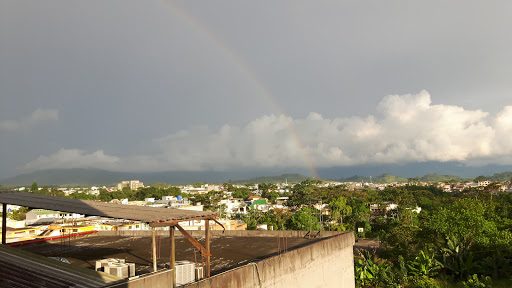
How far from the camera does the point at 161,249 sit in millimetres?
15469

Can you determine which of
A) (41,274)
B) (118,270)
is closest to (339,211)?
(118,270)

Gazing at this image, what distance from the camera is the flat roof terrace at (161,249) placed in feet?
41.1

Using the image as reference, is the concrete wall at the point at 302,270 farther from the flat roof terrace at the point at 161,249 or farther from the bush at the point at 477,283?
the bush at the point at 477,283

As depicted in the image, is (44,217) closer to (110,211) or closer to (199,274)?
(110,211)

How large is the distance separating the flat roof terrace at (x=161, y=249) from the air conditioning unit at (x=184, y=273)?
A: 1724 mm

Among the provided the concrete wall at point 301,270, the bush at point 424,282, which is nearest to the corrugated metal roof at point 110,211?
the concrete wall at point 301,270

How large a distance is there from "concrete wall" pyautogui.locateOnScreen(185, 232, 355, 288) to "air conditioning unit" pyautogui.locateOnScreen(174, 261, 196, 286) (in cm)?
75

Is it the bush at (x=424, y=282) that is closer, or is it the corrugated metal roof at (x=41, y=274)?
the corrugated metal roof at (x=41, y=274)

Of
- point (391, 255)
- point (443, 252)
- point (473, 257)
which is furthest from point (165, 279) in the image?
point (391, 255)

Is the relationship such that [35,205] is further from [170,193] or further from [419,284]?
[170,193]

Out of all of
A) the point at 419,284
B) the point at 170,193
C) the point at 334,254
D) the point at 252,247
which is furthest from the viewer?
the point at 170,193

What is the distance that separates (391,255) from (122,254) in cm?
2747

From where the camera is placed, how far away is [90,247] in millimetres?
16969

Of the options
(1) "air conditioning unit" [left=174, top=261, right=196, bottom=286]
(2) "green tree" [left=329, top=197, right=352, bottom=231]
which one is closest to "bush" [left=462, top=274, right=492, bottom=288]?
(1) "air conditioning unit" [left=174, top=261, right=196, bottom=286]
